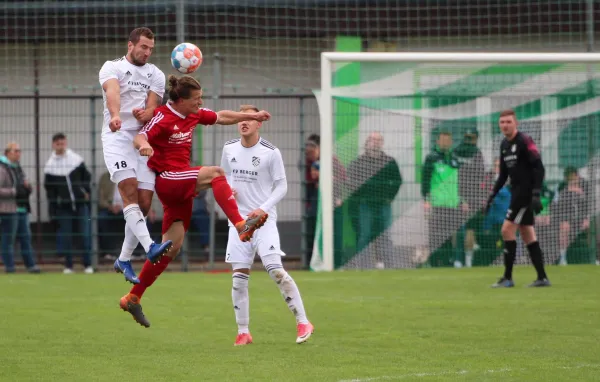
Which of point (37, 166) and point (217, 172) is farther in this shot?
point (37, 166)

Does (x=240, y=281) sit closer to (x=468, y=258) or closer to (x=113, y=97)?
(x=113, y=97)

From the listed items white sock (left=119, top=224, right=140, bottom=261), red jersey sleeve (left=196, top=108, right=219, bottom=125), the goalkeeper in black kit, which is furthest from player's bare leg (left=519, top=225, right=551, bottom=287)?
white sock (left=119, top=224, right=140, bottom=261)

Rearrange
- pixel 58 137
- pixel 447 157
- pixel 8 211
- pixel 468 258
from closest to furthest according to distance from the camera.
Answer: pixel 58 137, pixel 8 211, pixel 447 157, pixel 468 258

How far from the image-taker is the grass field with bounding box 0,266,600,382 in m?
8.25

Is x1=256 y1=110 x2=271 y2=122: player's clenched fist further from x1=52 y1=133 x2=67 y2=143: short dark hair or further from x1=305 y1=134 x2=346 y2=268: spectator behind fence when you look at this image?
x1=52 y1=133 x2=67 y2=143: short dark hair

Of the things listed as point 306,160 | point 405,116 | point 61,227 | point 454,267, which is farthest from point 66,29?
point 454,267

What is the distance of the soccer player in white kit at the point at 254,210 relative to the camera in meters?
10.1

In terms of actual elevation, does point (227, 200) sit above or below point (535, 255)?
above

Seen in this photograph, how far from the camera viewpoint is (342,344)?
9.77m

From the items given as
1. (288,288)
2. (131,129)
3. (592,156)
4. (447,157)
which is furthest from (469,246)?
(131,129)

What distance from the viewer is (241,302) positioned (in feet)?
33.2

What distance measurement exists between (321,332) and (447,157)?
862cm

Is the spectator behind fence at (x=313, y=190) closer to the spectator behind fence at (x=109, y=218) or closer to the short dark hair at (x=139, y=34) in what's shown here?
the spectator behind fence at (x=109, y=218)

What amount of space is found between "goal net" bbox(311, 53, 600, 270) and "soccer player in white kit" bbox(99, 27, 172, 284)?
8672 mm
